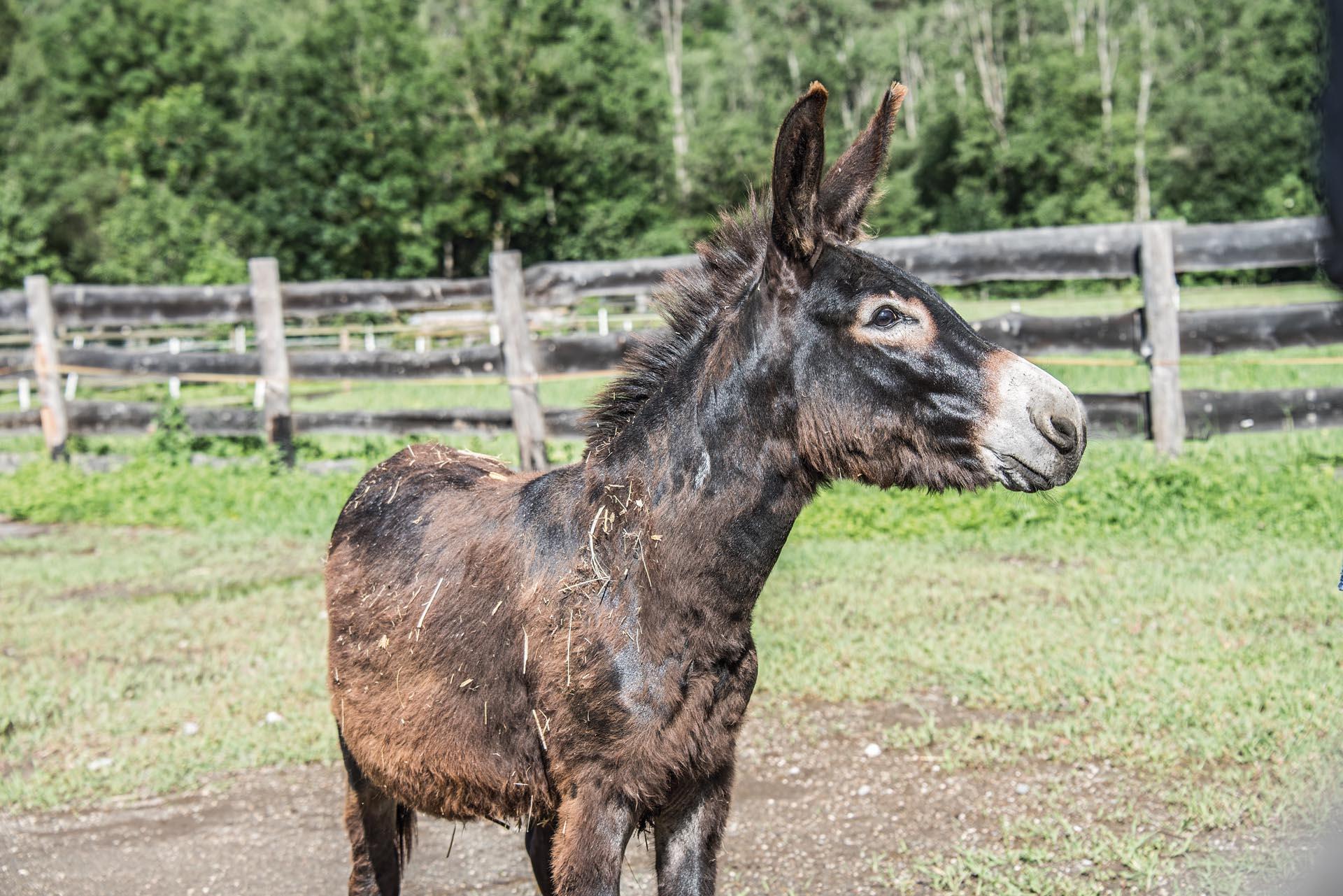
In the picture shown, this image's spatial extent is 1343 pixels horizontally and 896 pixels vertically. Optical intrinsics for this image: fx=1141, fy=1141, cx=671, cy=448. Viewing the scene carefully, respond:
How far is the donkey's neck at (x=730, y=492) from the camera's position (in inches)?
109

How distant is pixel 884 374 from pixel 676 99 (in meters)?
51.9

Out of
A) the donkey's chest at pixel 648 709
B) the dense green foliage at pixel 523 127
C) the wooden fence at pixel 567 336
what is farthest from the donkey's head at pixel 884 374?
the dense green foliage at pixel 523 127

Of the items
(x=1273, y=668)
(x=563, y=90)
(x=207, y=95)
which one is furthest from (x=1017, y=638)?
(x=207, y=95)

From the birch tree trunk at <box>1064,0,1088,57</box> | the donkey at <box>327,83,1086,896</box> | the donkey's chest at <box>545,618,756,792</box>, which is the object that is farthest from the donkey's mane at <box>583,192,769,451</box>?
the birch tree trunk at <box>1064,0,1088,57</box>

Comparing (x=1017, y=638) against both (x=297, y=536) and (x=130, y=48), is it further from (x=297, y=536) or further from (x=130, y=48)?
(x=130, y=48)

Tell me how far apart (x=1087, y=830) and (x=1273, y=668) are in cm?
182

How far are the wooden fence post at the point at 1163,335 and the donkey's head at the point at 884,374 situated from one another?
6.85 metres

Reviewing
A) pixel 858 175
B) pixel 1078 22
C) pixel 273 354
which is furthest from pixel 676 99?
pixel 858 175

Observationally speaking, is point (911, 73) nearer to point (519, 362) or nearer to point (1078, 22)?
point (1078, 22)

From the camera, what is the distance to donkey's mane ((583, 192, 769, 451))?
2.98m

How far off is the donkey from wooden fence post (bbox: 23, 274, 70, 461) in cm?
1098

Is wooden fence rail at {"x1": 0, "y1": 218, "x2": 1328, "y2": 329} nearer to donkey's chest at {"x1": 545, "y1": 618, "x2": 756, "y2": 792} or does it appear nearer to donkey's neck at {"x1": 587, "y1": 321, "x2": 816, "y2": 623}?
donkey's neck at {"x1": 587, "y1": 321, "x2": 816, "y2": 623}

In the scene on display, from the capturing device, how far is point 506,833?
4.68m

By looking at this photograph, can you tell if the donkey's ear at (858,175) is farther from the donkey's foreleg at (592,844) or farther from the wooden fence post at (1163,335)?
the wooden fence post at (1163,335)
